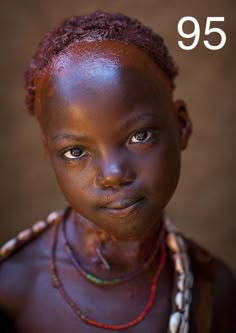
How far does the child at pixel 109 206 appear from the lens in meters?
1.26

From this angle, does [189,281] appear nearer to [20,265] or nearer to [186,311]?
[186,311]

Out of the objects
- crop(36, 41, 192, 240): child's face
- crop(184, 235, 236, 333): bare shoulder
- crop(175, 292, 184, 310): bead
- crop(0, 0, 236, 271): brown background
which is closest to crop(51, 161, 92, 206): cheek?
crop(36, 41, 192, 240): child's face

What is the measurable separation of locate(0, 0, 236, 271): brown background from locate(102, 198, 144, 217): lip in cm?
98

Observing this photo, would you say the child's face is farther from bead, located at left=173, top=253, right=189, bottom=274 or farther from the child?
bead, located at left=173, top=253, right=189, bottom=274

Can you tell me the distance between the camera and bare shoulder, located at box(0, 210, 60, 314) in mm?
1583

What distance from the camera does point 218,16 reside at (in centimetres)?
222

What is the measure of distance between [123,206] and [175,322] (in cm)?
40

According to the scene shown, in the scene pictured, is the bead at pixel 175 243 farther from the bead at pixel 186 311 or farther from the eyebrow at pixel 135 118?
the eyebrow at pixel 135 118

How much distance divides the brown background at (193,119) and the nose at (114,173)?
0.96m

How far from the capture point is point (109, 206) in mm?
1279

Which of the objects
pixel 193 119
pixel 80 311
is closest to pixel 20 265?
pixel 80 311

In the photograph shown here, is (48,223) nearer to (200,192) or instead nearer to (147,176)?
(147,176)

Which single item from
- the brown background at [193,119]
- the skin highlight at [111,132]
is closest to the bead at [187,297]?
the skin highlight at [111,132]

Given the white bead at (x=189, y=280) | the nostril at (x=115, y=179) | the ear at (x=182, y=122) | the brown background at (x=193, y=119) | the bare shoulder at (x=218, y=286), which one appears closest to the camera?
the nostril at (x=115, y=179)
